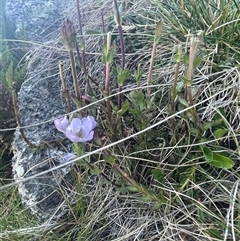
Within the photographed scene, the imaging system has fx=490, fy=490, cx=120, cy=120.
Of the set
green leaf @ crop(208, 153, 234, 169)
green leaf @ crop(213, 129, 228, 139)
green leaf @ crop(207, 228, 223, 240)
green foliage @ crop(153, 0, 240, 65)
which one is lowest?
green leaf @ crop(207, 228, 223, 240)

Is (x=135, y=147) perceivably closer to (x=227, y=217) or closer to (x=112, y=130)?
(x=112, y=130)

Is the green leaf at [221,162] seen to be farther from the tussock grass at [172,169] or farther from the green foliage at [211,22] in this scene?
the green foliage at [211,22]

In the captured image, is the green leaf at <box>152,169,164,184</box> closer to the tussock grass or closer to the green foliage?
the tussock grass

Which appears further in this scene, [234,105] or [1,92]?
[1,92]

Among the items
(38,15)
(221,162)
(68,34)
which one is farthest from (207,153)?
(38,15)

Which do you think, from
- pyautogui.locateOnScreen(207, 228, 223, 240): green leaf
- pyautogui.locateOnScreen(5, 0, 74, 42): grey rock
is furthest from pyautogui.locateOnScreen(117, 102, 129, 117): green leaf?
pyautogui.locateOnScreen(5, 0, 74, 42): grey rock

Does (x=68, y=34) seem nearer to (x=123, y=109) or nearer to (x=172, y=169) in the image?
(x=123, y=109)

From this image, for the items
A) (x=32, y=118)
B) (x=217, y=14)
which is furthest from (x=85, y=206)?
(x=217, y=14)
